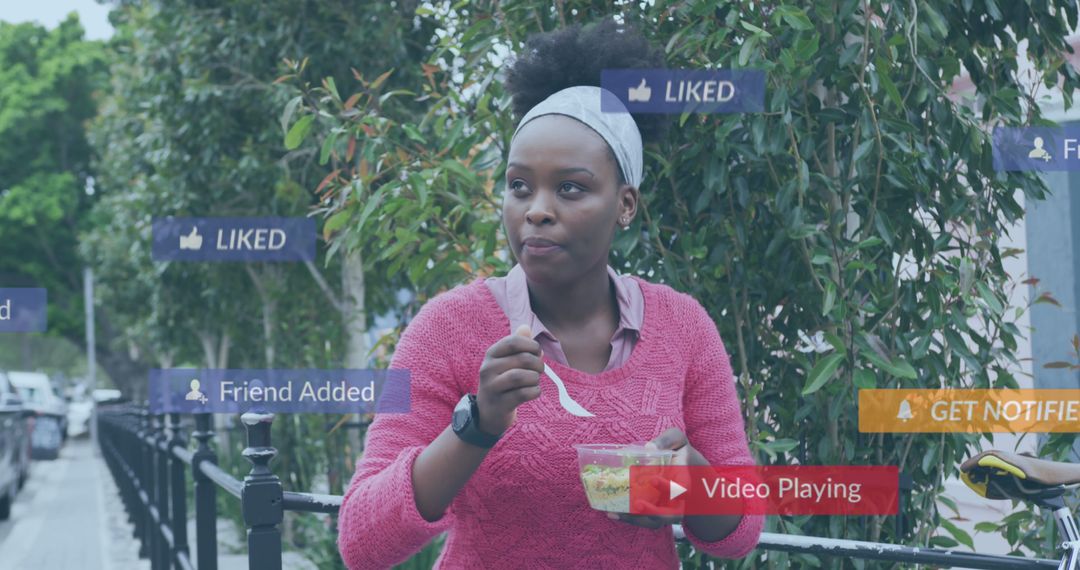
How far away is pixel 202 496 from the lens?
14.8 ft

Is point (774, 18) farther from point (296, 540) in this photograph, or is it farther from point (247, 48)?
point (296, 540)

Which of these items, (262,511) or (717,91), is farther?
(717,91)

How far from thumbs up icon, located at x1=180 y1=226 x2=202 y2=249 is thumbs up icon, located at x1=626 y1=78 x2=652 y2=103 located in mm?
7831

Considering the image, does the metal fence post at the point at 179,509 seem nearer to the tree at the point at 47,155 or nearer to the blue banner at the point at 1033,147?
the blue banner at the point at 1033,147

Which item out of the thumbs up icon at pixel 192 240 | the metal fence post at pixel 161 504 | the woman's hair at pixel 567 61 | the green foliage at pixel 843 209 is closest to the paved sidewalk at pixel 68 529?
the metal fence post at pixel 161 504

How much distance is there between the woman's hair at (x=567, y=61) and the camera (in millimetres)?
2215

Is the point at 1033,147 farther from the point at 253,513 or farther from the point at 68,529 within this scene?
the point at 68,529

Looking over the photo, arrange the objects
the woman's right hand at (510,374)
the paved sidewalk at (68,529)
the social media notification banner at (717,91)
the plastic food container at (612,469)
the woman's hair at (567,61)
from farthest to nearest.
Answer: the paved sidewalk at (68,529) < the social media notification banner at (717,91) < the woman's hair at (567,61) < the plastic food container at (612,469) < the woman's right hand at (510,374)

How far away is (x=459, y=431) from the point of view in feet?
5.84

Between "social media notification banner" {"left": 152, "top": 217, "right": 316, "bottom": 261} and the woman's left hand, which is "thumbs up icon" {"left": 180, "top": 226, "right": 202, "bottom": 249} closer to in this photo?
"social media notification banner" {"left": 152, "top": 217, "right": 316, "bottom": 261}

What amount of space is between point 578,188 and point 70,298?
38681 mm

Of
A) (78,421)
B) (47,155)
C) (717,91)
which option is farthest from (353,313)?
(78,421)

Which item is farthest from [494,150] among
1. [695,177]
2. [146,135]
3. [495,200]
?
[146,135]

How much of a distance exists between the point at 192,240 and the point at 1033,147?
7.68m
